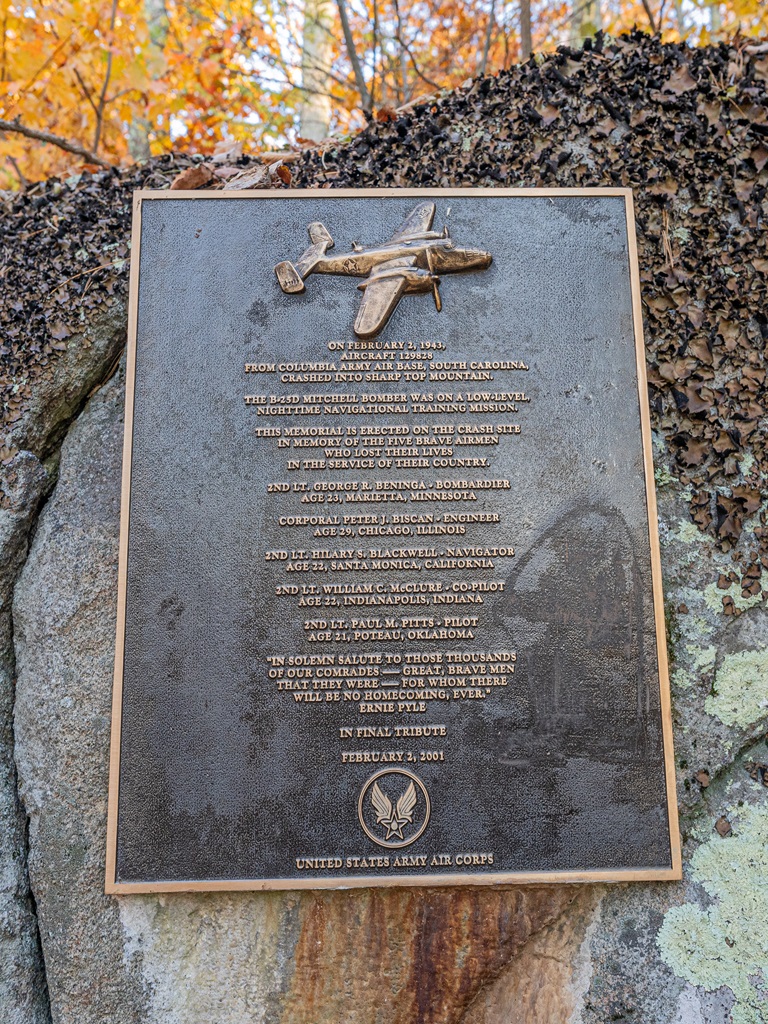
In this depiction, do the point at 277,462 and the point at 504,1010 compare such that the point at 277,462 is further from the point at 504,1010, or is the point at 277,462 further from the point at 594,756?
the point at 504,1010

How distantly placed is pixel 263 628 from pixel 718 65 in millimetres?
3043

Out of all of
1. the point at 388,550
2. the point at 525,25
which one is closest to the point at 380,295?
the point at 388,550

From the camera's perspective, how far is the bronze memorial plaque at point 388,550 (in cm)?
264

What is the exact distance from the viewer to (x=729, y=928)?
270cm

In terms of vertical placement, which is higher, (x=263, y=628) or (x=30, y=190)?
(x=30, y=190)

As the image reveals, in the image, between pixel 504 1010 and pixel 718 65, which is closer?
pixel 504 1010

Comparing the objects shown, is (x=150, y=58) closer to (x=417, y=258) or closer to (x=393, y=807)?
(x=417, y=258)

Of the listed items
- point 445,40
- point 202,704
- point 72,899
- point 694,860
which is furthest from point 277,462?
point 445,40

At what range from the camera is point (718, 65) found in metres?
3.35

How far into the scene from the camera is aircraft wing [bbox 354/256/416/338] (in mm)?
3010

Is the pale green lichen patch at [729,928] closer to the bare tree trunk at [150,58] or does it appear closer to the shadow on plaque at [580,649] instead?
the shadow on plaque at [580,649]

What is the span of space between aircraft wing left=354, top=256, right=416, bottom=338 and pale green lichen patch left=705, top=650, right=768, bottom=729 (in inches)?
72.1

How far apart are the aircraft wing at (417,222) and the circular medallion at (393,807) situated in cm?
203

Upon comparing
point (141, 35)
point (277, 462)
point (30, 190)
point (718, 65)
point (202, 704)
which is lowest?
point (202, 704)
